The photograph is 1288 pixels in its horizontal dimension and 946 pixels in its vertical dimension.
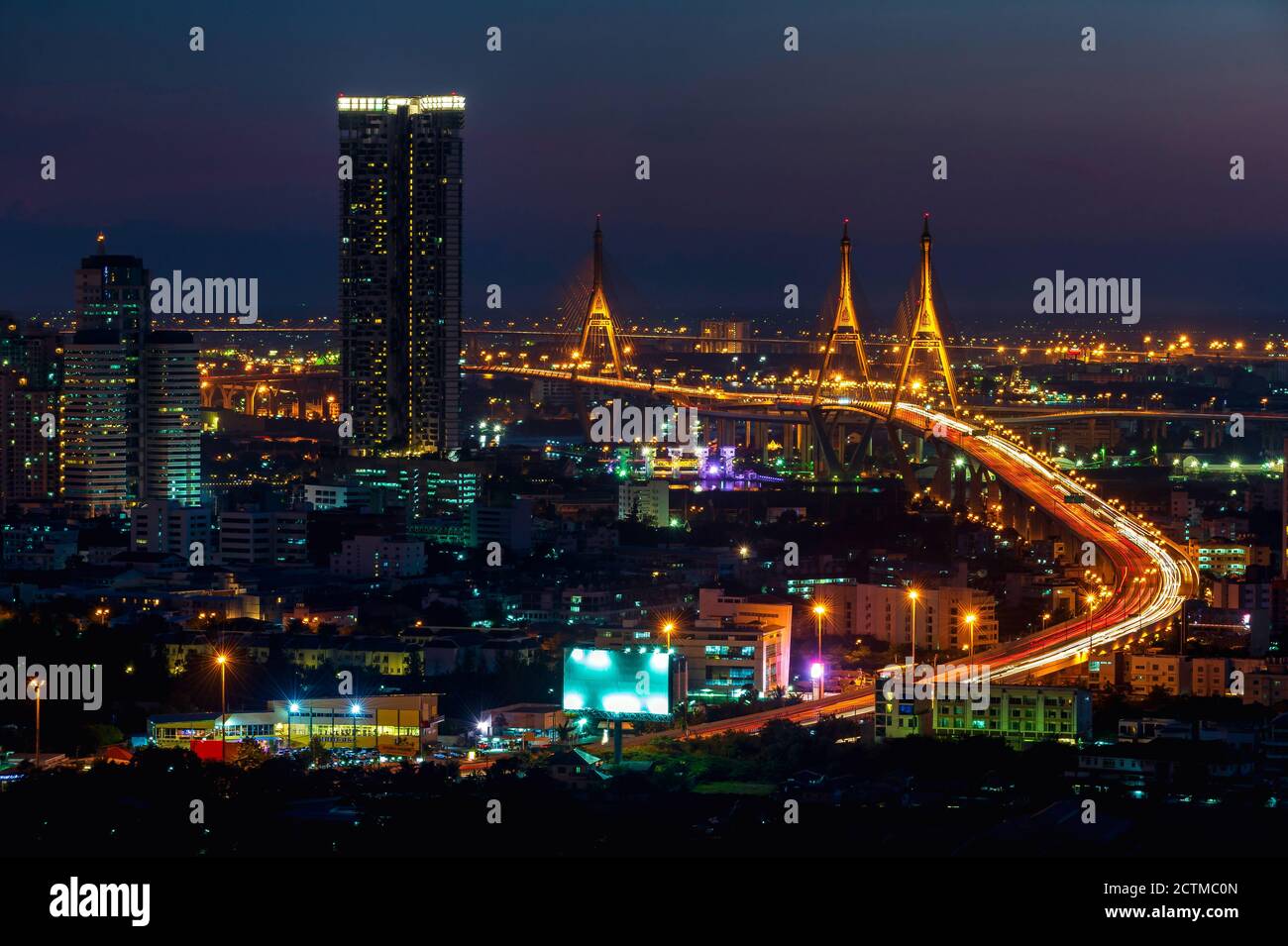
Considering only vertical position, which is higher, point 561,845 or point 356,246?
point 356,246

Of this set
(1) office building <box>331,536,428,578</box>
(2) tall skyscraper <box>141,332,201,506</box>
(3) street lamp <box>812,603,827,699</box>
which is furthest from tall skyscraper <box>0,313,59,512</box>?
(3) street lamp <box>812,603,827,699</box>

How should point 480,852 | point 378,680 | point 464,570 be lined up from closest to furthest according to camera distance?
point 480,852 → point 378,680 → point 464,570

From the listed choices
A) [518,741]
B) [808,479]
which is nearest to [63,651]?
[518,741]

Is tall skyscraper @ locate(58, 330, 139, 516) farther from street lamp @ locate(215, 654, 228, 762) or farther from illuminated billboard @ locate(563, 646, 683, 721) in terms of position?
illuminated billboard @ locate(563, 646, 683, 721)
